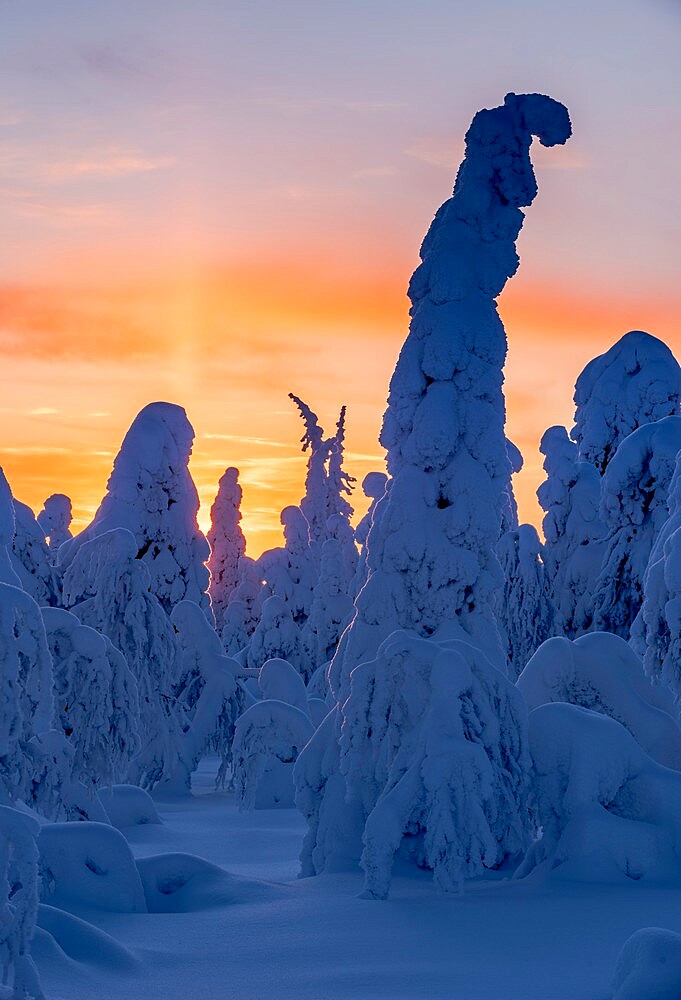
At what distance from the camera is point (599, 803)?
11930 millimetres

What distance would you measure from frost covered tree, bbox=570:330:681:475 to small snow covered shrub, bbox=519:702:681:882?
14918 millimetres

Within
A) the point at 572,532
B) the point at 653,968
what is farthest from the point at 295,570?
the point at 653,968

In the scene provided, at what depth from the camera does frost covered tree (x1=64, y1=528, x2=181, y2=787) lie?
20.6 metres

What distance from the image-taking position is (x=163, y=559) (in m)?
26.4

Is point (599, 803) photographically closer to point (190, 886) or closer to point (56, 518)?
point (190, 886)

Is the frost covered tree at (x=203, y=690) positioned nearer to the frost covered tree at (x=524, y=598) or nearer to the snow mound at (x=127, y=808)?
the snow mound at (x=127, y=808)

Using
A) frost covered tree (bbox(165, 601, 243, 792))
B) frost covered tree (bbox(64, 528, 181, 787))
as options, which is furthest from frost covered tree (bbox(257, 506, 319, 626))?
frost covered tree (bbox(64, 528, 181, 787))

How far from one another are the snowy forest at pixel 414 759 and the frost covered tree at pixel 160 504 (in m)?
2.37

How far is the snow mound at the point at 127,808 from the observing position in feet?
61.1

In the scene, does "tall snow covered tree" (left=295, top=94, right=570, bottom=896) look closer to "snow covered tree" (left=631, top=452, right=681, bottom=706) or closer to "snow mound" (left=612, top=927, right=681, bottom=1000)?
"snow covered tree" (left=631, top=452, right=681, bottom=706)

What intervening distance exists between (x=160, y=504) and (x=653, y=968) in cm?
2001

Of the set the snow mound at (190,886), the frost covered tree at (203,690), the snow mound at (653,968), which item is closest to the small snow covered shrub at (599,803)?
the snow mound at (190,886)

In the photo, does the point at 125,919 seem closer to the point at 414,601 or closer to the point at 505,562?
the point at 414,601

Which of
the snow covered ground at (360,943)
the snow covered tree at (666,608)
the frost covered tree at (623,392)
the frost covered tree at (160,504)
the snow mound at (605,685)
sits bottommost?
the snow covered ground at (360,943)
